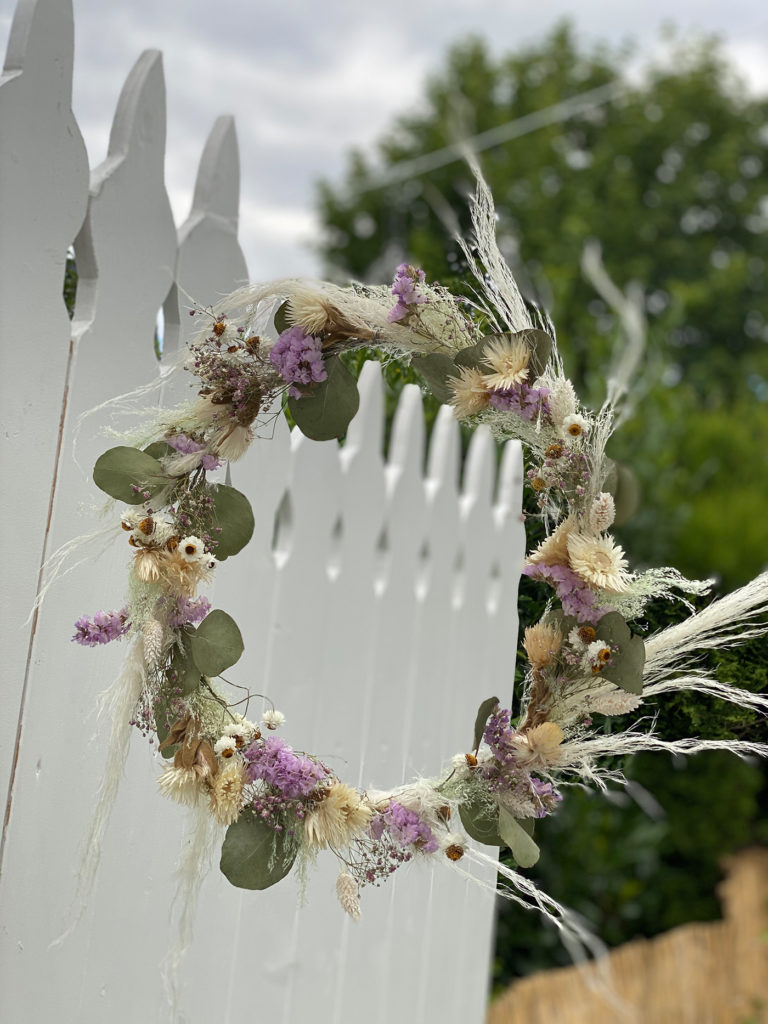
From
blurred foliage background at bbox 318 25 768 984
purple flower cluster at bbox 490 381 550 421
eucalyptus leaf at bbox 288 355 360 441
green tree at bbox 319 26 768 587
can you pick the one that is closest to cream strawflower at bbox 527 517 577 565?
purple flower cluster at bbox 490 381 550 421

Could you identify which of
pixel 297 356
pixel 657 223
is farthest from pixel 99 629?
pixel 657 223

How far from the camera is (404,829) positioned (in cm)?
91

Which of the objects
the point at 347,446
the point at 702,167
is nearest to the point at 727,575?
the point at 347,446

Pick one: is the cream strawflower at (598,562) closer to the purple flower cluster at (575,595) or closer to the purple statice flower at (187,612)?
the purple flower cluster at (575,595)

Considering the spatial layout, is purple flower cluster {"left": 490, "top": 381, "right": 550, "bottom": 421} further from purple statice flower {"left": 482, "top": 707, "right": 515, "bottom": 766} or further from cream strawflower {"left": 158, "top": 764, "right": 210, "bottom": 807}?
cream strawflower {"left": 158, "top": 764, "right": 210, "bottom": 807}

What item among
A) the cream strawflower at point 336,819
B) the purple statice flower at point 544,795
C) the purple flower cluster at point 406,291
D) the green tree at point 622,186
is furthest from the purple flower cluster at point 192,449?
the green tree at point 622,186

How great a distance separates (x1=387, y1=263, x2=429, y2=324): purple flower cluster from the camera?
2.99 feet

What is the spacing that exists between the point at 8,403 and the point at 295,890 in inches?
31.8

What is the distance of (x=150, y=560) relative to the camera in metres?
0.85

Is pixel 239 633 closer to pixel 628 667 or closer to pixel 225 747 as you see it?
pixel 225 747

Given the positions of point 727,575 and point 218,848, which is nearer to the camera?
point 218,848

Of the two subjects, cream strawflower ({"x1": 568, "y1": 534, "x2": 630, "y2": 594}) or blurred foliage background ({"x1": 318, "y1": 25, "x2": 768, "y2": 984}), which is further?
blurred foliage background ({"x1": 318, "y1": 25, "x2": 768, "y2": 984})

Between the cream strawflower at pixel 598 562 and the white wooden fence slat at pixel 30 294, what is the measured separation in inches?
20.6

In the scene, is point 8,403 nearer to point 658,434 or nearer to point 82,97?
point 82,97
